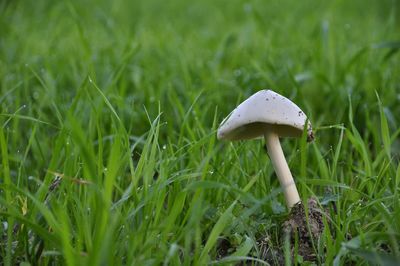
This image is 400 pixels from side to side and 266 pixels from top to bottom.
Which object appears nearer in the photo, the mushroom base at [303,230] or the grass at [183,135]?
the grass at [183,135]

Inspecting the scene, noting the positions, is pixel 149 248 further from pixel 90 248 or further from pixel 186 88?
pixel 186 88

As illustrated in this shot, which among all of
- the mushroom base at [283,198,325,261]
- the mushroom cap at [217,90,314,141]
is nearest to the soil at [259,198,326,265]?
the mushroom base at [283,198,325,261]

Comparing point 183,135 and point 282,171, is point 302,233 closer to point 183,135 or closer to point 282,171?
point 282,171

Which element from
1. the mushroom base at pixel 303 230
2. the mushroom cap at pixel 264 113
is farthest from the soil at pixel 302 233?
the mushroom cap at pixel 264 113

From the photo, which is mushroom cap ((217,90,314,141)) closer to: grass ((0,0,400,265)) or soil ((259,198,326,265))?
grass ((0,0,400,265))

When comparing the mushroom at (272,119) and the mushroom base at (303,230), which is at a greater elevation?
the mushroom at (272,119)

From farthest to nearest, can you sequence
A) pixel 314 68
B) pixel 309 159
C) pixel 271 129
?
pixel 314 68, pixel 309 159, pixel 271 129

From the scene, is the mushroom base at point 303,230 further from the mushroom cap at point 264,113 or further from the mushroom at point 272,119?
the mushroom cap at point 264,113

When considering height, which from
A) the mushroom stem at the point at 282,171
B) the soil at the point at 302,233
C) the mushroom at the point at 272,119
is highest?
the mushroom at the point at 272,119

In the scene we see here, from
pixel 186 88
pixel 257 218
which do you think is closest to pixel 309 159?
pixel 257 218
